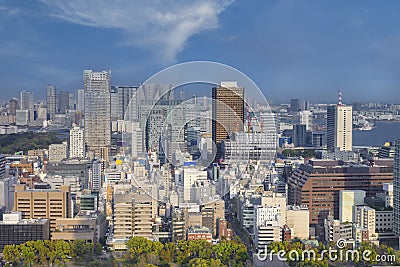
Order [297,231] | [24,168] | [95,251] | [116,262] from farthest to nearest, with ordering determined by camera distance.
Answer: [24,168] → [297,231] → [95,251] → [116,262]

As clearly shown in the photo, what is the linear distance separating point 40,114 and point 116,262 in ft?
29.9

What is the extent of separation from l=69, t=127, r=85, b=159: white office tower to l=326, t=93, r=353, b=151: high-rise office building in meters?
4.48

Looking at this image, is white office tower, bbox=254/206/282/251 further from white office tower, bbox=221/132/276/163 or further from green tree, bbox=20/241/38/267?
green tree, bbox=20/241/38/267

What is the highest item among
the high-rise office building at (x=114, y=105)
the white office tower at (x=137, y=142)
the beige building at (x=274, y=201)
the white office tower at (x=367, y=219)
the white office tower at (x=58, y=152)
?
the high-rise office building at (x=114, y=105)

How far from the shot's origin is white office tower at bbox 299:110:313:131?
1191 cm

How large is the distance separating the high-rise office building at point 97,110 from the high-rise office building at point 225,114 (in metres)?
3.89

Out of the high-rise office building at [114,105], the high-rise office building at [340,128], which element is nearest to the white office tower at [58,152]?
the high-rise office building at [114,105]

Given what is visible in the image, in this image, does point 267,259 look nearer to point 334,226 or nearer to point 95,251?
point 334,226

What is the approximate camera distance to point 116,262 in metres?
4.16

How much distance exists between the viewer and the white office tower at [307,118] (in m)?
11.9

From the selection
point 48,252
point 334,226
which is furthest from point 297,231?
point 48,252

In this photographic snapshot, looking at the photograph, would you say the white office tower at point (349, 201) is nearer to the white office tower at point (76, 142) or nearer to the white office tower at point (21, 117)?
the white office tower at point (76, 142)

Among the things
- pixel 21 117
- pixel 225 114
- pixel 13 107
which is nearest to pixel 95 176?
pixel 225 114

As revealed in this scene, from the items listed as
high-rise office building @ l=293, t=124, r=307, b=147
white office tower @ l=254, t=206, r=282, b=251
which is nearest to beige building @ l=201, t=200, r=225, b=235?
white office tower @ l=254, t=206, r=282, b=251
